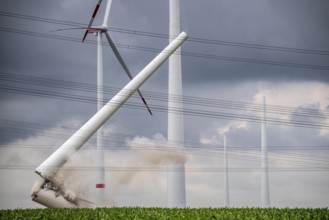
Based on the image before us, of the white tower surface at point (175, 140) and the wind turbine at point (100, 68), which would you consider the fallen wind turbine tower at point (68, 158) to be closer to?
the white tower surface at point (175, 140)

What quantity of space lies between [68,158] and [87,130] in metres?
2.87

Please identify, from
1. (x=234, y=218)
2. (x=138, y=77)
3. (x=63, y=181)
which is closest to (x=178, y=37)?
(x=138, y=77)

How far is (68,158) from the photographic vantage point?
5147 cm

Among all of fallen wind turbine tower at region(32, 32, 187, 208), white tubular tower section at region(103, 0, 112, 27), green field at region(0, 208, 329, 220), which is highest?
white tubular tower section at region(103, 0, 112, 27)

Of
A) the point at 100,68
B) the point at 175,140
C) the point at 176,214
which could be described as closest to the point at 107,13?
the point at 100,68

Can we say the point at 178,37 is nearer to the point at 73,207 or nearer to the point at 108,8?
the point at 108,8

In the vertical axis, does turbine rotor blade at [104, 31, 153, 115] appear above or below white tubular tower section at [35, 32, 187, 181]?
above

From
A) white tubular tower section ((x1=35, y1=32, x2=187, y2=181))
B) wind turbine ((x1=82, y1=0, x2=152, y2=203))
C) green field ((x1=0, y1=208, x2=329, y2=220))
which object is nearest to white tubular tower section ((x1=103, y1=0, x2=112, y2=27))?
wind turbine ((x1=82, y1=0, x2=152, y2=203))

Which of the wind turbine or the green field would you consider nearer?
the green field

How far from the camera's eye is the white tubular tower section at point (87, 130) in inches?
2010

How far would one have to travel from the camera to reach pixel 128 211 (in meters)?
50.5

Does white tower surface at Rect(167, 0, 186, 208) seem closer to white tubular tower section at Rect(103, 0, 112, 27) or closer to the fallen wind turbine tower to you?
the fallen wind turbine tower

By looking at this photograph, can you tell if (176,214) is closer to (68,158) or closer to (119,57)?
(68,158)

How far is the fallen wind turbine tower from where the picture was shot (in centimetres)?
5116
